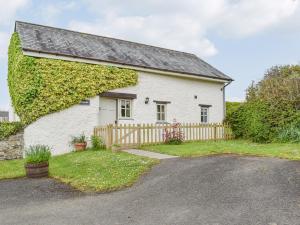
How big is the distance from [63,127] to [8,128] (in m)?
2.48

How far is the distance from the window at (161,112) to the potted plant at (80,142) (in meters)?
5.09

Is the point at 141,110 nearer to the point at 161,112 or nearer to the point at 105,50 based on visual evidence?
the point at 161,112

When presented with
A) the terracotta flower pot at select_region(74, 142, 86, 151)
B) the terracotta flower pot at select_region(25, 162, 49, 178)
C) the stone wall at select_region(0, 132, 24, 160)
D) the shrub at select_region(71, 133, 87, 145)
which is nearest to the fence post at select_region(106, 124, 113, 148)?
the terracotta flower pot at select_region(74, 142, 86, 151)

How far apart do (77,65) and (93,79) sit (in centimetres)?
106

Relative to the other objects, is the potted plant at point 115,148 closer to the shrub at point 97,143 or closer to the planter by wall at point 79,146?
the shrub at point 97,143

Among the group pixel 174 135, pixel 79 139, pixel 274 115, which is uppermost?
pixel 274 115

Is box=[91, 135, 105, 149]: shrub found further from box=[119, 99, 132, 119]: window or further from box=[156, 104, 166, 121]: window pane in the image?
box=[156, 104, 166, 121]: window pane

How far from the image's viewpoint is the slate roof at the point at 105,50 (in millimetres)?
16484

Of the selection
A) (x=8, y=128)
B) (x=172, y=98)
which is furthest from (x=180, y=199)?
(x=172, y=98)

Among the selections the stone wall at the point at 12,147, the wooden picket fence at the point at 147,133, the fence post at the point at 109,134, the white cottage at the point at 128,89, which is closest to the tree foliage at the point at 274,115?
the wooden picket fence at the point at 147,133

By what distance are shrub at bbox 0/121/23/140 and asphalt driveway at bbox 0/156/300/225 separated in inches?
213

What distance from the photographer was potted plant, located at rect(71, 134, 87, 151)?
1553 centimetres

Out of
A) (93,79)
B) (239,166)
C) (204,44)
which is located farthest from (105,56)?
(239,166)

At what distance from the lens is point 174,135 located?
17375mm
